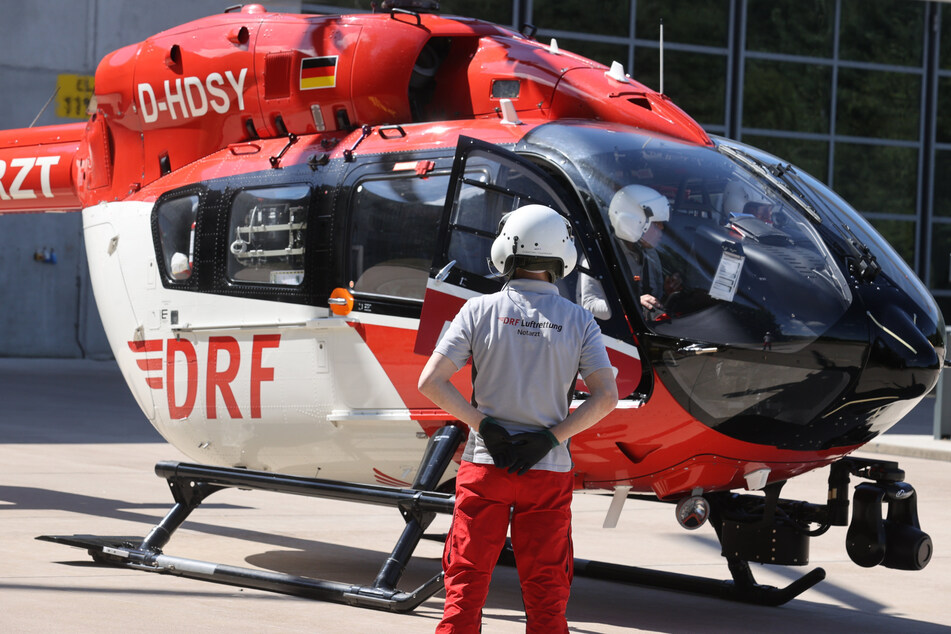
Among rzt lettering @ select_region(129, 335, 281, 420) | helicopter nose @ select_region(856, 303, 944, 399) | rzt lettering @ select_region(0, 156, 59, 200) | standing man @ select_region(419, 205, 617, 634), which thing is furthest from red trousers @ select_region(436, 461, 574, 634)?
rzt lettering @ select_region(0, 156, 59, 200)

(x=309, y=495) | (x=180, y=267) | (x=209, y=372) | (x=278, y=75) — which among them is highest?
(x=278, y=75)

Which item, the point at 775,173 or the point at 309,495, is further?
the point at 309,495

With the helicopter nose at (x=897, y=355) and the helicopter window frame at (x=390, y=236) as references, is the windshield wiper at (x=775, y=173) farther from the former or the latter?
the helicopter window frame at (x=390, y=236)

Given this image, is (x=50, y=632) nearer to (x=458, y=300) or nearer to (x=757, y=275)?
(x=458, y=300)

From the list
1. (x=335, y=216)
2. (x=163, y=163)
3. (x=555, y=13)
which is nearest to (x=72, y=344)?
(x=555, y=13)

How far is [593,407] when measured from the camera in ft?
15.4

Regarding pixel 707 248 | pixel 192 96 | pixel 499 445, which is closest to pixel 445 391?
pixel 499 445

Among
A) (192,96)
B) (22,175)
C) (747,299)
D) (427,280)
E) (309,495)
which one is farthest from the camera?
(22,175)

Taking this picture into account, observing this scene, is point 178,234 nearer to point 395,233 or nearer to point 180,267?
point 180,267

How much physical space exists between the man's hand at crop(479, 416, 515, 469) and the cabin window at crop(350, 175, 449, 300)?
2.17m

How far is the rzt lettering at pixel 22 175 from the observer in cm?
947

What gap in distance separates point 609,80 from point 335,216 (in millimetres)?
1612

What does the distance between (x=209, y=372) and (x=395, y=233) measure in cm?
149

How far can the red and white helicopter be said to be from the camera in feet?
20.0
